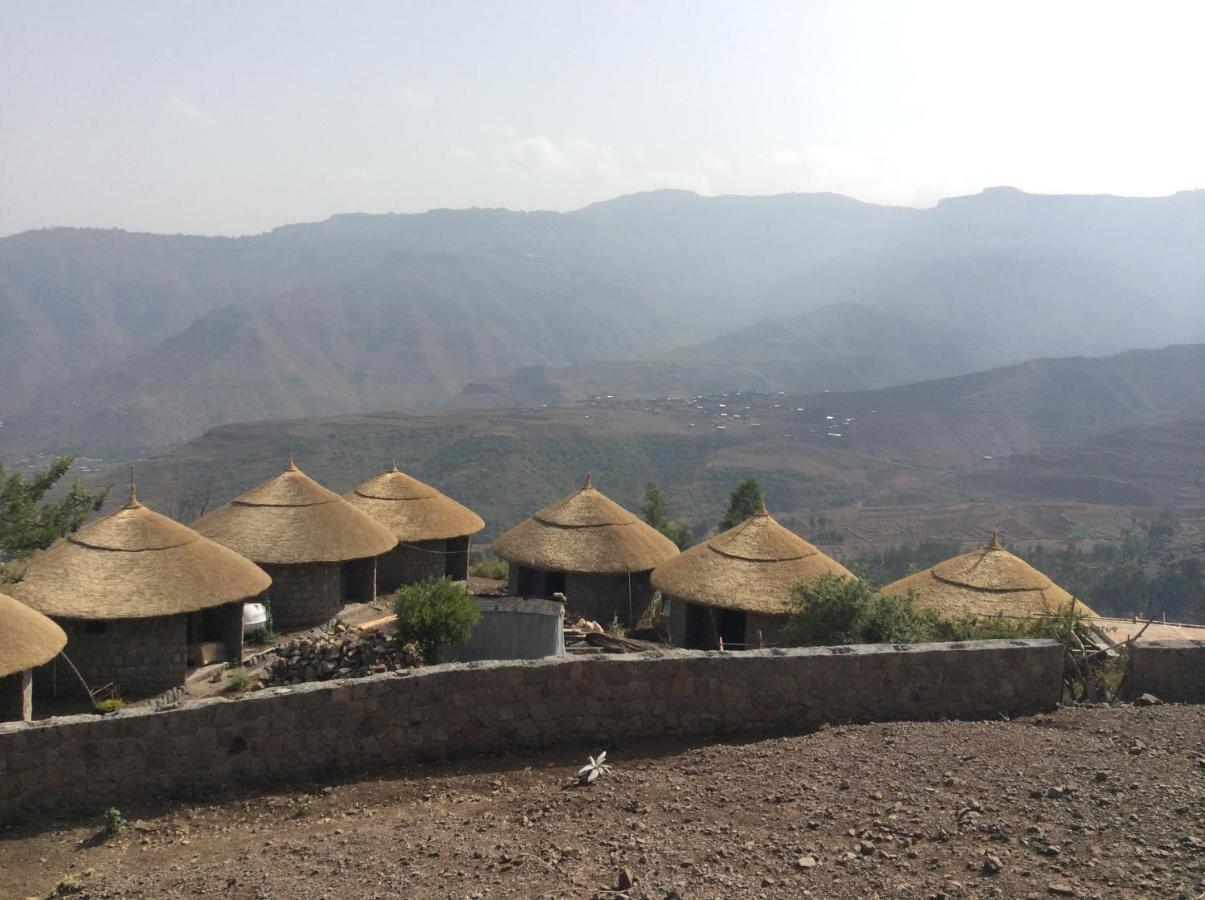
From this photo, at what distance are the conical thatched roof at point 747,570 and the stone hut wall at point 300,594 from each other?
248 inches

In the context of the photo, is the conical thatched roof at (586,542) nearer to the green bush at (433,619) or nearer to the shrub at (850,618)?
the shrub at (850,618)

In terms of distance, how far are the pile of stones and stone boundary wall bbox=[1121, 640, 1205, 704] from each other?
7.71 meters

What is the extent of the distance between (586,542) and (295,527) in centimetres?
594

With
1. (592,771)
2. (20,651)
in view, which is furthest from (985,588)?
(20,651)

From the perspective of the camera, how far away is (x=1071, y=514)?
258 feet

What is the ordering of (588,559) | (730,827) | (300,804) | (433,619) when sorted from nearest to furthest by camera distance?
(730,827) < (300,804) < (433,619) < (588,559)

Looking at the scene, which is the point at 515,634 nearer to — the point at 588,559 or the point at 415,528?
the point at 588,559

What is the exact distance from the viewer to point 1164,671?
841 cm

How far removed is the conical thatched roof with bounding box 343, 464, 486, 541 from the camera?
70.2 feet

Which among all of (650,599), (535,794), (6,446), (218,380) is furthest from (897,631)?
(218,380)

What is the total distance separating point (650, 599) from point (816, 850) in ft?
49.8

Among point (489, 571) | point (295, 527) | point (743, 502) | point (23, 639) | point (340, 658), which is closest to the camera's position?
point (23, 639)

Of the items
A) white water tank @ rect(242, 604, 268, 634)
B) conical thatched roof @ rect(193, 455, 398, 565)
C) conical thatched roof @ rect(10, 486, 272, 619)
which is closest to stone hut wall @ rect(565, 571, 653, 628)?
conical thatched roof @ rect(193, 455, 398, 565)

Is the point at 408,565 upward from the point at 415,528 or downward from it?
downward
